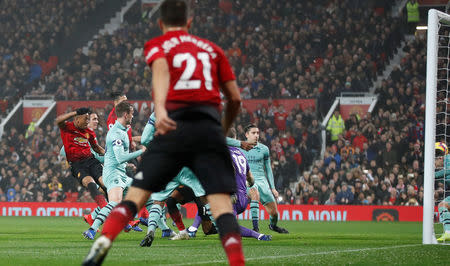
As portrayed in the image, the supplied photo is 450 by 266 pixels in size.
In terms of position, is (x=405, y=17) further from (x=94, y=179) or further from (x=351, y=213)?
(x=94, y=179)

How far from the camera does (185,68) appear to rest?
5082mm

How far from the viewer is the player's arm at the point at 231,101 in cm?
536

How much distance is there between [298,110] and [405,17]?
6.87m

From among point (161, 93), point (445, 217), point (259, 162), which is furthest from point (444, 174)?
point (161, 93)

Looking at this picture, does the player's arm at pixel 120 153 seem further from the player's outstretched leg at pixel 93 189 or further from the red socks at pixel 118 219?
the red socks at pixel 118 219

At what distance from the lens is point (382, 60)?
2923 cm

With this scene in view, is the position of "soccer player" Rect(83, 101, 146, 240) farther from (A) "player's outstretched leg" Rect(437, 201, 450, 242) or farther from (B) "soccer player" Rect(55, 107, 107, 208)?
(A) "player's outstretched leg" Rect(437, 201, 450, 242)

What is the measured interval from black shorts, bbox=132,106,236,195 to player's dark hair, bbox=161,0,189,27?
0.63 meters

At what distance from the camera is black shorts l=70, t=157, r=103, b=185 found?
13884 mm

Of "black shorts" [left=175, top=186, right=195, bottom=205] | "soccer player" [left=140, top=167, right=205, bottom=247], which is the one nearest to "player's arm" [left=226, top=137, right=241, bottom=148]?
"soccer player" [left=140, top=167, right=205, bottom=247]

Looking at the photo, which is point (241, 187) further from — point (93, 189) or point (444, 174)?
point (444, 174)

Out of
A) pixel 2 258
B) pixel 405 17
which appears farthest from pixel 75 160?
pixel 405 17

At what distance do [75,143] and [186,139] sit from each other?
919cm

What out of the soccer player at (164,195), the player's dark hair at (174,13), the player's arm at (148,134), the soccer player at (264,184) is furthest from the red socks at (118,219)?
the soccer player at (264,184)
